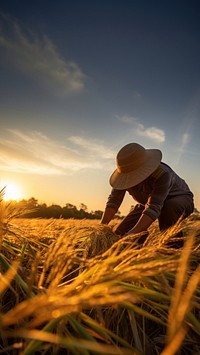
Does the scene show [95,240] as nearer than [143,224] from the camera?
Yes

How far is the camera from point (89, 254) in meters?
1.61

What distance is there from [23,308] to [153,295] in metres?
0.47

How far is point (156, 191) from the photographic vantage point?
10.4 feet

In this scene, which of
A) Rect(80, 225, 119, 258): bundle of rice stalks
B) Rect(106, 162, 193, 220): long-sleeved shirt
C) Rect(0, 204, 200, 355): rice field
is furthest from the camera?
Rect(106, 162, 193, 220): long-sleeved shirt

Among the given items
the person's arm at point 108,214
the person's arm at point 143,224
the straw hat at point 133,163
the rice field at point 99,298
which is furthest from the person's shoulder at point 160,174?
the rice field at point 99,298

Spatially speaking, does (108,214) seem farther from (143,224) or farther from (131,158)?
(143,224)

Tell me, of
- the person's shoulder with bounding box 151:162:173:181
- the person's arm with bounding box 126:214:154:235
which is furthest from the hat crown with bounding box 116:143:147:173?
the person's arm with bounding box 126:214:154:235

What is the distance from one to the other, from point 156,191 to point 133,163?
0.44 m

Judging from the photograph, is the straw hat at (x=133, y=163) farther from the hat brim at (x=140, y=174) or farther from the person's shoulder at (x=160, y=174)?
the person's shoulder at (x=160, y=174)

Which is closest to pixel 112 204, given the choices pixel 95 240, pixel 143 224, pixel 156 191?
pixel 156 191

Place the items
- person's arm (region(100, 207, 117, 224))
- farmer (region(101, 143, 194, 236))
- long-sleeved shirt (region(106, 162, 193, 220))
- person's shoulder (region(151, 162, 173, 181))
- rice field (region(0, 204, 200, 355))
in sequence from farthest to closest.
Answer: person's arm (region(100, 207, 117, 224)) → person's shoulder (region(151, 162, 173, 181)) → farmer (region(101, 143, 194, 236)) → long-sleeved shirt (region(106, 162, 193, 220)) → rice field (region(0, 204, 200, 355))

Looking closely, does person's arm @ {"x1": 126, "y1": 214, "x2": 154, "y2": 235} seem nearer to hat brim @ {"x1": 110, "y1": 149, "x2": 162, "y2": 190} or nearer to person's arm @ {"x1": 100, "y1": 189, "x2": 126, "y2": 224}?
hat brim @ {"x1": 110, "y1": 149, "x2": 162, "y2": 190}

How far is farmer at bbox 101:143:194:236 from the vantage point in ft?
10.4

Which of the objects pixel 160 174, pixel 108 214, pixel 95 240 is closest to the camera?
pixel 95 240
